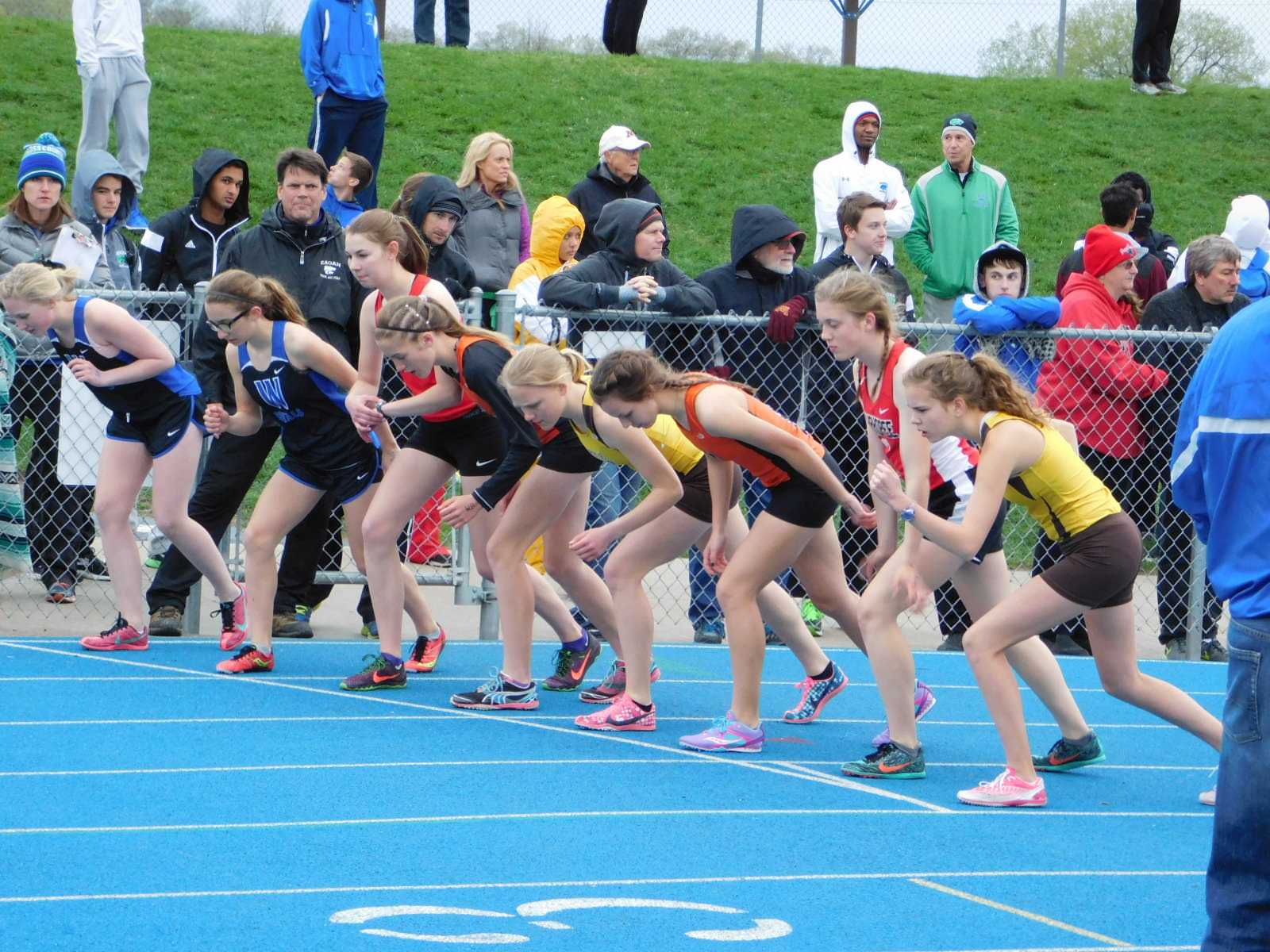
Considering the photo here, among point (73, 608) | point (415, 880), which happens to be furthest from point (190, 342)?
point (415, 880)

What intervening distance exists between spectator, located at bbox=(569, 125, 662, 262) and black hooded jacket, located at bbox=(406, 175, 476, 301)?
838 mm

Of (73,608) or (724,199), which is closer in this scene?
(73,608)

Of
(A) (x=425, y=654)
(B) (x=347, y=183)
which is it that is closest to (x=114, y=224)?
(B) (x=347, y=183)

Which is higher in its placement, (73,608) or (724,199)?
(724,199)

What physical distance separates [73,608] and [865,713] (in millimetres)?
4502

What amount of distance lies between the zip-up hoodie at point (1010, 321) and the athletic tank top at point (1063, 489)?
2.68m

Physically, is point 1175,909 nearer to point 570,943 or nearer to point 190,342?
point 570,943

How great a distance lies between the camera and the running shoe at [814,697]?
767 centimetres

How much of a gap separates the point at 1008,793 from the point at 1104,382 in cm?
370

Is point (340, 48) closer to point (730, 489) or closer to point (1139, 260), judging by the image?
point (1139, 260)

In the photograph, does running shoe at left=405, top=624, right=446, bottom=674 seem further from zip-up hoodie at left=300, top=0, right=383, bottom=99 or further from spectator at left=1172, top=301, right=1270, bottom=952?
zip-up hoodie at left=300, top=0, right=383, bottom=99

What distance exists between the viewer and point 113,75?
13375 millimetres

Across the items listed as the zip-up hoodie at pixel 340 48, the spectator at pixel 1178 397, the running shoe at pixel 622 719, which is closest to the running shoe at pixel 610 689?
the running shoe at pixel 622 719

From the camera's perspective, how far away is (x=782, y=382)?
29.9 feet
